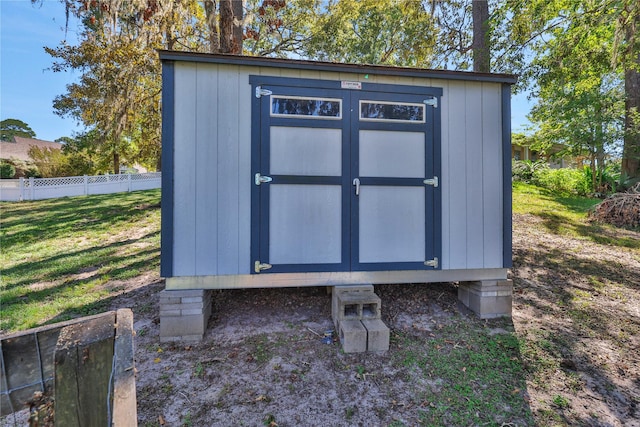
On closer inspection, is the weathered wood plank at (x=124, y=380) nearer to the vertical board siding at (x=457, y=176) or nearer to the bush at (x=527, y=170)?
the vertical board siding at (x=457, y=176)

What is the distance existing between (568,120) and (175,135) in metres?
12.9

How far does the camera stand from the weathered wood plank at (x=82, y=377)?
969 millimetres

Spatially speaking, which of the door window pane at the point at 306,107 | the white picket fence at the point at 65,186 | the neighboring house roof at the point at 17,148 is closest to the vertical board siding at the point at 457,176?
the door window pane at the point at 306,107

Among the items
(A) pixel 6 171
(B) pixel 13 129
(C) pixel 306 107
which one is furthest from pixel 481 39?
(B) pixel 13 129

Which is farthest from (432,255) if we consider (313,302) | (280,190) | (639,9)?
(639,9)

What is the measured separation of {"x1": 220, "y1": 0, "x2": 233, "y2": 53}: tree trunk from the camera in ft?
15.9

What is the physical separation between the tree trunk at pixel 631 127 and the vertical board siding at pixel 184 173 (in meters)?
10.7

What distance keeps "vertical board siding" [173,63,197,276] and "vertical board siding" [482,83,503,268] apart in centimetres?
282

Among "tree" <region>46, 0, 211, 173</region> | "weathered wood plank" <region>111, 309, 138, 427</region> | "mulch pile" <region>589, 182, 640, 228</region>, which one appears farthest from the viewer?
"mulch pile" <region>589, 182, 640, 228</region>

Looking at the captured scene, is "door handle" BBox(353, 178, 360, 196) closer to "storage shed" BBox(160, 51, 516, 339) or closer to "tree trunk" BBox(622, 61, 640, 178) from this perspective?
"storage shed" BBox(160, 51, 516, 339)

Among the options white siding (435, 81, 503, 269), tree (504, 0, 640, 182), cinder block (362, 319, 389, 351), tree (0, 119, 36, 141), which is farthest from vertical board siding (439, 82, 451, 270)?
tree (0, 119, 36, 141)

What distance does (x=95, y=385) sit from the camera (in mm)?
1007

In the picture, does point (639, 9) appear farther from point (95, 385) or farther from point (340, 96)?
point (95, 385)

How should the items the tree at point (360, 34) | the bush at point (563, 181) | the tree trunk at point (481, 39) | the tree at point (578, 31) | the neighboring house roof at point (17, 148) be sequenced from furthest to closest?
1. the neighboring house roof at point (17, 148)
2. the bush at point (563, 181)
3. the tree at point (360, 34)
4. the tree trunk at point (481, 39)
5. the tree at point (578, 31)
